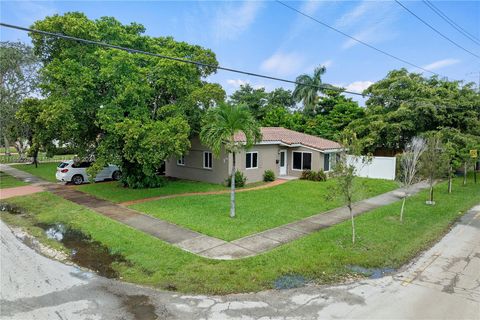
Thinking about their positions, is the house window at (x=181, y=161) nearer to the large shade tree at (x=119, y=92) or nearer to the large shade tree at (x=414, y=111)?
the large shade tree at (x=119, y=92)

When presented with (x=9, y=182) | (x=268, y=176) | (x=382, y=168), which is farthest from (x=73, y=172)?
(x=382, y=168)

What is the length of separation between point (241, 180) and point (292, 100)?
27.9 meters

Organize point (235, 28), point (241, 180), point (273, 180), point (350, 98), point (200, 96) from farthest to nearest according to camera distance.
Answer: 1. point (350, 98)
2. point (273, 180)
3. point (241, 180)
4. point (200, 96)
5. point (235, 28)

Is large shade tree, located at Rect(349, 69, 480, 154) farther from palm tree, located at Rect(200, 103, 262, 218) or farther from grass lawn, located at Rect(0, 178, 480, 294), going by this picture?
palm tree, located at Rect(200, 103, 262, 218)

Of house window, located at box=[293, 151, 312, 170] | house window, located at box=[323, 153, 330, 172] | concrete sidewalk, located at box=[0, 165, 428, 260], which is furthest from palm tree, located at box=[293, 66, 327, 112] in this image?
concrete sidewalk, located at box=[0, 165, 428, 260]

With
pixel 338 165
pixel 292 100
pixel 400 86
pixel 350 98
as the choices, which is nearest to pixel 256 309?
pixel 338 165

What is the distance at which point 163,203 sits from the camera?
574 inches

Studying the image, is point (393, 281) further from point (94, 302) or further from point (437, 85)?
point (437, 85)

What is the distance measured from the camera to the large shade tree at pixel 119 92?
14008 millimetres

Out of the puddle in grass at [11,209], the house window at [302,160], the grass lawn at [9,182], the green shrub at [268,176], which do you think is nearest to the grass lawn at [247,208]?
the green shrub at [268,176]

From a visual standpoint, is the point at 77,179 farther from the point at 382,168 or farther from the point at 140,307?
the point at 382,168

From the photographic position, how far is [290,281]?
7117 millimetres

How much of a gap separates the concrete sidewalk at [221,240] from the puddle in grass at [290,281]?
4.94ft

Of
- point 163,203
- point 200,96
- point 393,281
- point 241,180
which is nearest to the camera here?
point 393,281
